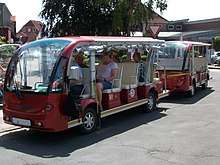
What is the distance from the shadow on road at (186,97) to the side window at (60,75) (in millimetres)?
6189

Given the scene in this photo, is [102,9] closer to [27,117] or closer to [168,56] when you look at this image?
[168,56]

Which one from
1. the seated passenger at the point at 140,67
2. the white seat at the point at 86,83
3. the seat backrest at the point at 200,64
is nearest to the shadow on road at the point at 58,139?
the white seat at the point at 86,83

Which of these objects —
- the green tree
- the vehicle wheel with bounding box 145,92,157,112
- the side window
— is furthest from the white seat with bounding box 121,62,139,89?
the green tree

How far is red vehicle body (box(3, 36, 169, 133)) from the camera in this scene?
6.58 metres

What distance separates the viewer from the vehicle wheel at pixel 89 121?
7291 mm

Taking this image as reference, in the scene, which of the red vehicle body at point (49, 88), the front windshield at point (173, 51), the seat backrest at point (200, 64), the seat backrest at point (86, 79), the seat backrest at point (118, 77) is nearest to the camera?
the red vehicle body at point (49, 88)

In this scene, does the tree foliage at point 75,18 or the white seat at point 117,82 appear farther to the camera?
the tree foliage at point 75,18

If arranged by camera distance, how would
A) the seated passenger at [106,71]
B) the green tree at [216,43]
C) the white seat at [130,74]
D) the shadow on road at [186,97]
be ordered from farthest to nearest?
1. the green tree at [216,43]
2. the shadow on road at [186,97]
3. the white seat at [130,74]
4. the seated passenger at [106,71]

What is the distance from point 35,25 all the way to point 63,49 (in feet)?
313

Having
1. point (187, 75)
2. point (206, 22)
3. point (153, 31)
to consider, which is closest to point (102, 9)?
point (153, 31)

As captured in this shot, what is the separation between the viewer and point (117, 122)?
8.66 m

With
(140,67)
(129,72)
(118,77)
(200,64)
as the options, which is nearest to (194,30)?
(200,64)

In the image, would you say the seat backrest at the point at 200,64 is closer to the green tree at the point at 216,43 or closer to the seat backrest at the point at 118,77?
the seat backrest at the point at 118,77

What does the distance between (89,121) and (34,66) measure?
1682 millimetres
